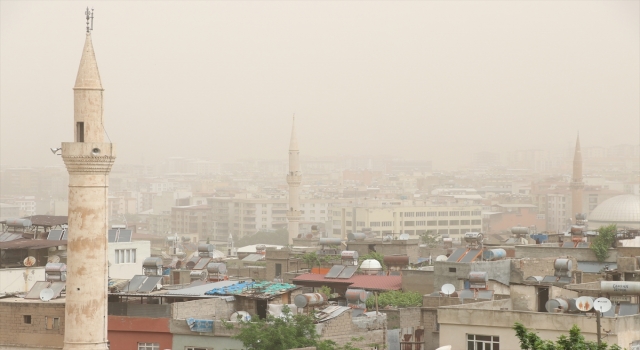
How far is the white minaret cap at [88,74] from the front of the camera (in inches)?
773

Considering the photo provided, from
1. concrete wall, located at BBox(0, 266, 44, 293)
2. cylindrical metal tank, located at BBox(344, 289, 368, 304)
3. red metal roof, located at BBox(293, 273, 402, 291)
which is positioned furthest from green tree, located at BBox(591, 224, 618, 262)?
concrete wall, located at BBox(0, 266, 44, 293)

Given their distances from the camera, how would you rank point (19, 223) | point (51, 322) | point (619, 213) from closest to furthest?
point (51, 322) < point (19, 223) < point (619, 213)

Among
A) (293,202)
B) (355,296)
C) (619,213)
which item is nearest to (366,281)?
(355,296)

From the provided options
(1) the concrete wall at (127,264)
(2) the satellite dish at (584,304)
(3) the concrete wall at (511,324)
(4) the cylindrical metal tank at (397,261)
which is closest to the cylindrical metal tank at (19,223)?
(1) the concrete wall at (127,264)

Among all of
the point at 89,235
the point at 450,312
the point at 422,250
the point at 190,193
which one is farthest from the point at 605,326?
the point at 190,193

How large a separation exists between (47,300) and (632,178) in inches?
6299

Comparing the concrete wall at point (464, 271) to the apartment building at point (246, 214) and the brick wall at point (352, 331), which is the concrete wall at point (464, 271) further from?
the apartment building at point (246, 214)

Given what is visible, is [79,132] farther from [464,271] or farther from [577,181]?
[577,181]

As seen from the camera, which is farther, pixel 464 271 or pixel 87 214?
pixel 464 271

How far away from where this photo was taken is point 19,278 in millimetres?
25875

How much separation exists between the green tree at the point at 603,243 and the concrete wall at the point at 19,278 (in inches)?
452

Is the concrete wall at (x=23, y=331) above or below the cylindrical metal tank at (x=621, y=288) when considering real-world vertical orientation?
below

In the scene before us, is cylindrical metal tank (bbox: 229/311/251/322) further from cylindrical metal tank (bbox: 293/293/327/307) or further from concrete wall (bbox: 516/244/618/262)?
concrete wall (bbox: 516/244/618/262)

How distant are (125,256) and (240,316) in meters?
15.3
